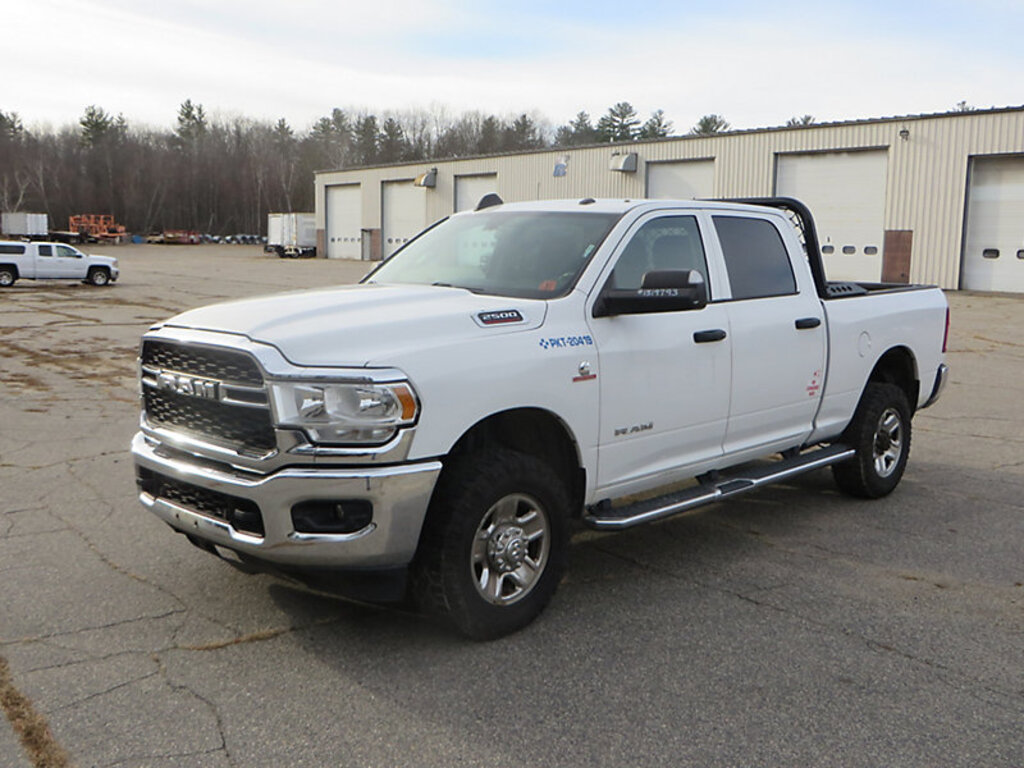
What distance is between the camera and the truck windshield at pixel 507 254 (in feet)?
15.9

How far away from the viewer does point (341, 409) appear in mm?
3742

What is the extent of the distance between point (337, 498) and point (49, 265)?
29.1 metres

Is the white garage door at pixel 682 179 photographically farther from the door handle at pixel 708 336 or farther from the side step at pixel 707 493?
the door handle at pixel 708 336

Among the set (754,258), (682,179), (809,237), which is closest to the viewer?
(754,258)

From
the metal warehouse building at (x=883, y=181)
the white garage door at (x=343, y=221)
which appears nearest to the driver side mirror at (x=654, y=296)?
the metal warehouse building at (x=883, y=181)

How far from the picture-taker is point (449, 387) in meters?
3.90

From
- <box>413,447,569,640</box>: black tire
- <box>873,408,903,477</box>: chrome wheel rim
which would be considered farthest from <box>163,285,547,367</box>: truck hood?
<box>873,408,903,477</box>: chrome wheel rim

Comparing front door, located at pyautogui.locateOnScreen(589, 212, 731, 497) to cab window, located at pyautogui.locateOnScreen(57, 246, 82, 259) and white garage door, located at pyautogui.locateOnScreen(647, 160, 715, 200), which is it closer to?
cab window, located at pyautogui.locateOnScreen(57, 246, 82, 259)

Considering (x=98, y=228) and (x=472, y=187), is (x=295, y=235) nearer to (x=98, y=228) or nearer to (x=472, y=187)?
(x=472, y=187)

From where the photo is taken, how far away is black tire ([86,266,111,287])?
98.0 feet

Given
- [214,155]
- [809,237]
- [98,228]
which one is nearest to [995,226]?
[809,237]

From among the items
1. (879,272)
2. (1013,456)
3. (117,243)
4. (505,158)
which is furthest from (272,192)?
(1013,456)

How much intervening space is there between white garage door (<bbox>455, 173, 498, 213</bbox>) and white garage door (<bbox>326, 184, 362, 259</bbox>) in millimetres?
9745

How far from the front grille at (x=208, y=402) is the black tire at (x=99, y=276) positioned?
91.6 feet
